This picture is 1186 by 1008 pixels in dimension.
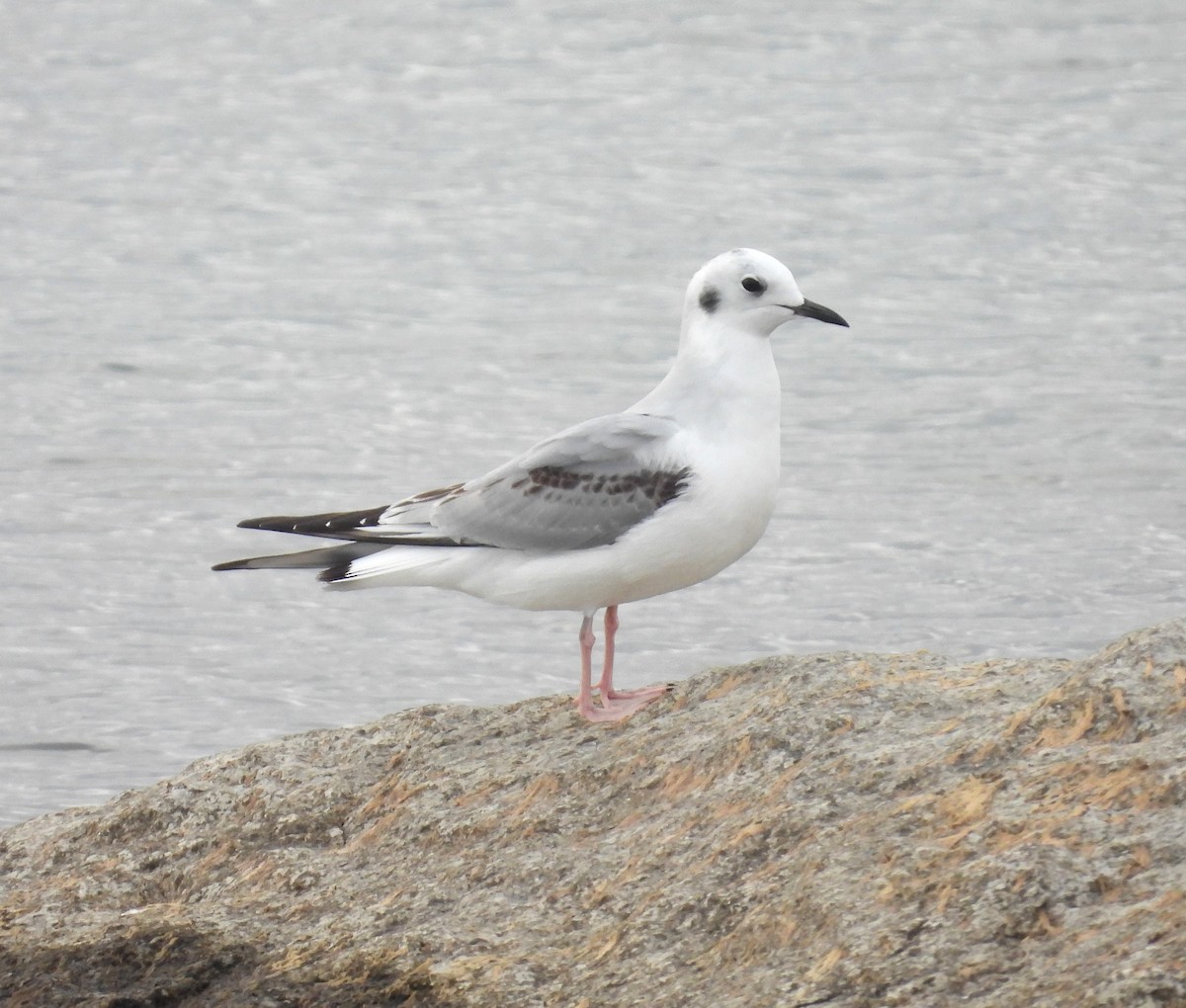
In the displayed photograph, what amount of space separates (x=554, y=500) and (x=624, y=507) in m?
0.31

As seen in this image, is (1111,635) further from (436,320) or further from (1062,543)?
(436,320)

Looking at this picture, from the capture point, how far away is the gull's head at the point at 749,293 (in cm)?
754

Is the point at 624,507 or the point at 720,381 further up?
the point at 720,381

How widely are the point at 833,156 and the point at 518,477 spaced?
1494 cm

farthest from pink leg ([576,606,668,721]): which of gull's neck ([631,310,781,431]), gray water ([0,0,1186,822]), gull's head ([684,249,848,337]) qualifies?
gray water ([0,0,1186,822])

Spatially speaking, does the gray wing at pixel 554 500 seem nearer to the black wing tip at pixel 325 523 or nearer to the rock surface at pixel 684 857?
the black wing tip at pixel 325 523

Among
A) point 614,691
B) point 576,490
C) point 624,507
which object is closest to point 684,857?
point 614,691

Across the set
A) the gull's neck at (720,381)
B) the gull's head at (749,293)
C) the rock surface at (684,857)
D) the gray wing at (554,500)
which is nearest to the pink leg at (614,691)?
the rock surface at (684,857)

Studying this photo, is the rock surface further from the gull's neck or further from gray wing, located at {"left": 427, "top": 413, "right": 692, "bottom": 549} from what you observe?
the gull's neck

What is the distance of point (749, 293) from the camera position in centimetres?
757

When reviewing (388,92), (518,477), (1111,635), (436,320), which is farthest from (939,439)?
(388,92)

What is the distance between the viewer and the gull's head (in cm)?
754

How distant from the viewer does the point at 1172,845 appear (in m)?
4.72

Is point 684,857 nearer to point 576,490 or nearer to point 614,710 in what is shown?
point 614,710
